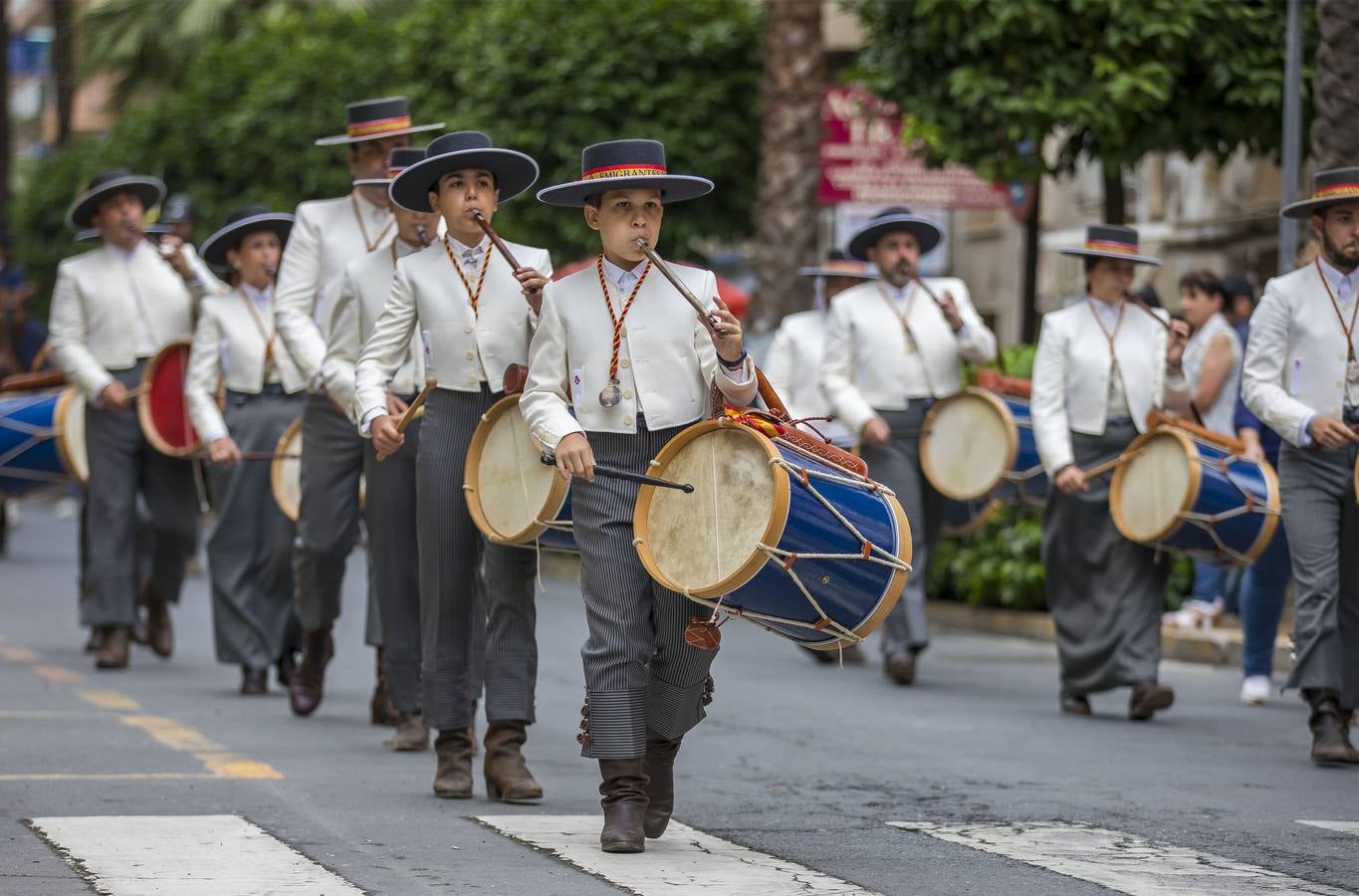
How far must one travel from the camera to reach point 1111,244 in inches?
452

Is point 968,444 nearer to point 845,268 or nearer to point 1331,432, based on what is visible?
point 845,268

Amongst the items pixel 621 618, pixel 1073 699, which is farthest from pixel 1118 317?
pixel 621 618

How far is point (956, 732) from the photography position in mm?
10500

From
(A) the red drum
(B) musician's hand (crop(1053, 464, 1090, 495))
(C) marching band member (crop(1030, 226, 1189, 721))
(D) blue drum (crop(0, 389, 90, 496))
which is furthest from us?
(D) blue drum (crop(0, 389, 90, 496))

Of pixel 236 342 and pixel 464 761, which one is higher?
pixel 236 342

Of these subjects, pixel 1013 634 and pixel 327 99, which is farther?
pixel 327 99

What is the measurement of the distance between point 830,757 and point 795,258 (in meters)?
12.1

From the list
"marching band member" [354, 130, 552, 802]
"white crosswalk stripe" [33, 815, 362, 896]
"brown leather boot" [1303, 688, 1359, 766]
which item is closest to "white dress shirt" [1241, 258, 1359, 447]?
"brown leather boot" [1303, 688, 1359, 766]

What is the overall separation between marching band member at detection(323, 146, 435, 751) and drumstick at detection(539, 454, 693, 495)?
2.03m

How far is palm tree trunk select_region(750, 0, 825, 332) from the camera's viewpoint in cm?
2120

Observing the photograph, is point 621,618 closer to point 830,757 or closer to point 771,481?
point 771,481

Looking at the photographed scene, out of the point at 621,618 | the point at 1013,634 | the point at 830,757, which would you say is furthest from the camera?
the point at 1013,634

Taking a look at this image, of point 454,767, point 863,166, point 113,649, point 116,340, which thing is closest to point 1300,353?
point 454,767

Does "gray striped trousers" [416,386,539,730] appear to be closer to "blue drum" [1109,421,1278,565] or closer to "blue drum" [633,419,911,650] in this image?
"blue drum" [633,419,911,650]
